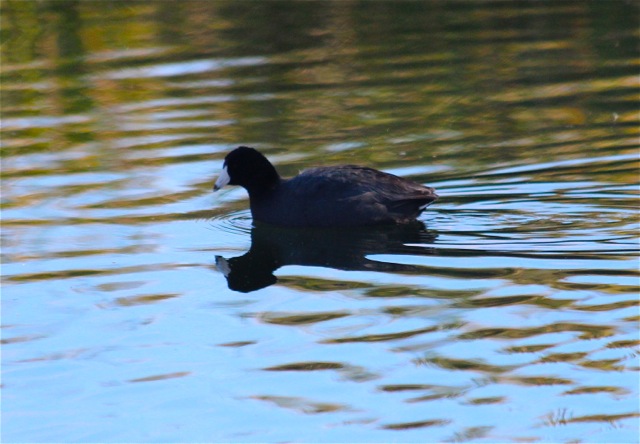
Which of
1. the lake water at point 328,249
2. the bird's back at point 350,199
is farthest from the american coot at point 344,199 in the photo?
the lake water at point 328,249

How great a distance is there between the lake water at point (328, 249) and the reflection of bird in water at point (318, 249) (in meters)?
0.03

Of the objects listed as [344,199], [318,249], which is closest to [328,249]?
[318,249]

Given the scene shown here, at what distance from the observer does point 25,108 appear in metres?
12.7

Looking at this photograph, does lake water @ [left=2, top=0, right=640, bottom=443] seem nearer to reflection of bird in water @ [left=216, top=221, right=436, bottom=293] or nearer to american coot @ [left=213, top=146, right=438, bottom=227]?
reflection of bird in water @ [left=216, top=221, right=436, bottom=293]

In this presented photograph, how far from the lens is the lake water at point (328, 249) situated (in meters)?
5.10

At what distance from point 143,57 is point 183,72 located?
1.15m

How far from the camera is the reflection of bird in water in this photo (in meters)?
7.17

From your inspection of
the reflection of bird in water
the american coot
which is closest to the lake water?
the reflection of bird in water

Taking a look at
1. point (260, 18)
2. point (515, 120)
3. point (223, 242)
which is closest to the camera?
point (223, 242)

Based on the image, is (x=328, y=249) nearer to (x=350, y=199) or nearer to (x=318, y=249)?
(x=318, y=249)

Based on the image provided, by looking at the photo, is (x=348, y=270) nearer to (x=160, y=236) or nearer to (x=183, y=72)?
(x=160, y=236)

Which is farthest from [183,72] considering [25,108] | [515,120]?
[515,120]

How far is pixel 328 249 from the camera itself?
767cm

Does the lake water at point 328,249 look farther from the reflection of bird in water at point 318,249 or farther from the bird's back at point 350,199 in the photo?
the bird's back at point 350,199
